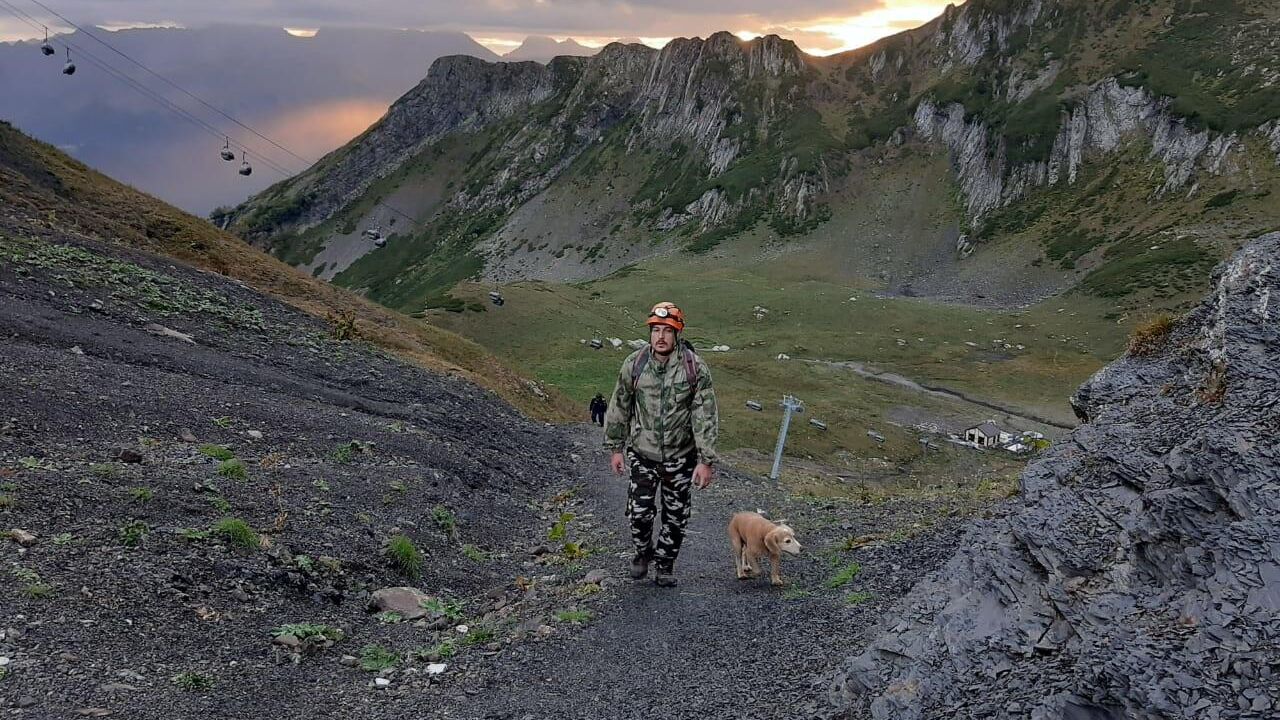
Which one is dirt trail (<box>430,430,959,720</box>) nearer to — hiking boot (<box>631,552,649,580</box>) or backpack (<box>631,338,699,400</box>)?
hiking boot (<box>631,552,649,580</box>)

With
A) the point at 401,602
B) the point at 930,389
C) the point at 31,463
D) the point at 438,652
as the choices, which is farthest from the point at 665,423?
the point at 930,389

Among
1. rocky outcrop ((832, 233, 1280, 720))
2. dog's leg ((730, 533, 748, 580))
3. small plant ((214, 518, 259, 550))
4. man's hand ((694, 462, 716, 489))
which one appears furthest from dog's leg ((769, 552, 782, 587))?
small plant ((214, 518, 259, 550))

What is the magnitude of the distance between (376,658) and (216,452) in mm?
7001

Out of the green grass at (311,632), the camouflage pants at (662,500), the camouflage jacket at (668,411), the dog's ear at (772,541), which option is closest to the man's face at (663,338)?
the camouflage jacket at (668,411)

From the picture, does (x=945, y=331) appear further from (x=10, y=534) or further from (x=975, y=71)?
(x=975, y=71)

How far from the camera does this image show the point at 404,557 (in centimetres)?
1175

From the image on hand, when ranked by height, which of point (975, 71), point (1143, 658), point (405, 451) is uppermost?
point (975, 71)

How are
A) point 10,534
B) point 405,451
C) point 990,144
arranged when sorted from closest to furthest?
point 10,534, point 405,451, point 990,144

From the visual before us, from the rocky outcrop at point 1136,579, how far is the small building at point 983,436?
159ft

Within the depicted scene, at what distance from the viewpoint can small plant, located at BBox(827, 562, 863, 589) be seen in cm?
976

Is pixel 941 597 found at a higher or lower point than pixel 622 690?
higher

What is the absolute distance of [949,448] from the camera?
5112 centimetres

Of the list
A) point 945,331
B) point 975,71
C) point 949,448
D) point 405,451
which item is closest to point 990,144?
point 975,71

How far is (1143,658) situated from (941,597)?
2.30 meters
